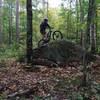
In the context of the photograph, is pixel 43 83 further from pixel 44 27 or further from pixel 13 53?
pixel 13 53

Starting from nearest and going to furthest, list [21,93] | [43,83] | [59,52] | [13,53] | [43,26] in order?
[21,93] → [43,83] → [59,52] → [43,26] → [13,53]

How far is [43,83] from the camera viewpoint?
9227 millimetres

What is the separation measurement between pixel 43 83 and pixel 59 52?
3885 mm

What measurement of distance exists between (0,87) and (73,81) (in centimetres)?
274

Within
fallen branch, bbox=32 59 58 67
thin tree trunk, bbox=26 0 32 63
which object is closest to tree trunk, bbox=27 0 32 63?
thin tree trunk, bbox=26 0 32 63

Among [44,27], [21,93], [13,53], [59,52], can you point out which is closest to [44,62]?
[59,52]

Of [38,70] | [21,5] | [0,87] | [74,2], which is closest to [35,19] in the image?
[21,5]

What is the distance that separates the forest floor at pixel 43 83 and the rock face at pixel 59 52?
988 millimetres

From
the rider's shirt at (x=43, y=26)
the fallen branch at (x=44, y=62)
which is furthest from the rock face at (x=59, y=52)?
the rider's shirt at (x=43, y=26)

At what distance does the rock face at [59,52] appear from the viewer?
12539 millimetres

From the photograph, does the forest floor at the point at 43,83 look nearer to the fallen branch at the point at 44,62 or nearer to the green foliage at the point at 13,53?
the fallen branch at the point at 44,62

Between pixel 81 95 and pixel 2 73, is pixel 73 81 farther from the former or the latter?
pixel 2 73

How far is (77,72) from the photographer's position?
1080 centimetres

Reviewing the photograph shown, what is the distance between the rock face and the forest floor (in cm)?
99
